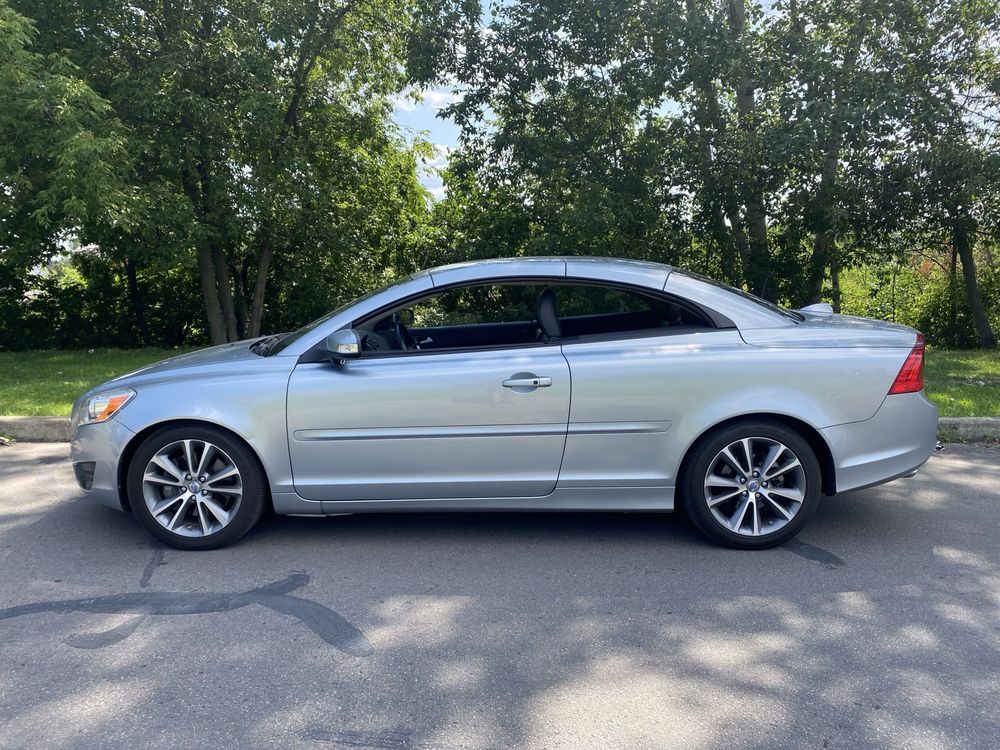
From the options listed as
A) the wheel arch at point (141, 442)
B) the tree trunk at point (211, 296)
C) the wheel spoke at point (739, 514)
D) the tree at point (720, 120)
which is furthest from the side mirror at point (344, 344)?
the tree trunk at point (211, 296)

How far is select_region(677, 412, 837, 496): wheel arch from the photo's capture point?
4418 mm

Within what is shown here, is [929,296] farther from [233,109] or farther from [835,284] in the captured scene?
[233,109]

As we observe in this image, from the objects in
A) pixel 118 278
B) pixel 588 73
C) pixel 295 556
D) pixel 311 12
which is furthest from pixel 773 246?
pixel 118 278

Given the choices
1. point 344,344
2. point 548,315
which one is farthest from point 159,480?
point 548,315

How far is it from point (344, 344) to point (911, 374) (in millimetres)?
3070

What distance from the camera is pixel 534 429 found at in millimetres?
4379

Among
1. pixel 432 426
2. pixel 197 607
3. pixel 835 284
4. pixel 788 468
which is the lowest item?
pixel 197 607

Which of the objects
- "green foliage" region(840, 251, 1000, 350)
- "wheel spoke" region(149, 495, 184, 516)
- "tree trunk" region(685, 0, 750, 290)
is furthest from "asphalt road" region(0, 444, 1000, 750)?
"green foliage" region(840, 251, 1000, 350)

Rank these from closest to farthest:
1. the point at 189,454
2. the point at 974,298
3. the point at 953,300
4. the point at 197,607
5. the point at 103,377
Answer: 1. the point at 197,607
2. the point at 189,454
3. the point at 103,377
4. the point at 974,298
5. the point at 953,300

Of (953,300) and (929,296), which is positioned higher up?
(929,296)

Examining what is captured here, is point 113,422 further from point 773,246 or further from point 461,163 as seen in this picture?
point 773,246

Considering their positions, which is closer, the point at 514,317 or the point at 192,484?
the point at 192,484

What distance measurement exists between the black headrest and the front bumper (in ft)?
7.62

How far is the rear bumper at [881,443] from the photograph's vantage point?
441 centimetres
